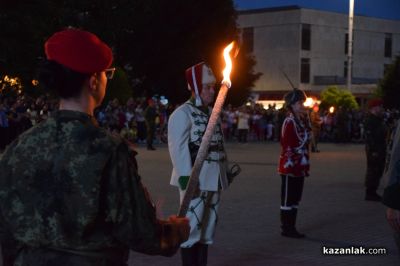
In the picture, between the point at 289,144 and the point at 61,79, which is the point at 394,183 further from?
the point at 289,144

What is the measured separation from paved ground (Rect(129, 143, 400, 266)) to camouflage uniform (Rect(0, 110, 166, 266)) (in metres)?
1.57

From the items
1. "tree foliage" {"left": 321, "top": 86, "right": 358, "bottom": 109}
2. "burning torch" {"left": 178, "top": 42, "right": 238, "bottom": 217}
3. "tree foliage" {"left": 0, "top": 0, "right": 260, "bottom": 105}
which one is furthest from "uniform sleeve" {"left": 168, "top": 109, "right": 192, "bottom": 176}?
"tree foliage" {"left": 321, "top": 86, "right": 358, "bottom": 109}

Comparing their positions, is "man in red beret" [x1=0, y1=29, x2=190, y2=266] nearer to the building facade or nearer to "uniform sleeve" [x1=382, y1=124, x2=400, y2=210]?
"uniform sleeve" [x1=382, y1=124, x2=400, y2=210]

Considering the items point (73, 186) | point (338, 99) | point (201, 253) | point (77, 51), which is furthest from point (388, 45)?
point (73, 186)

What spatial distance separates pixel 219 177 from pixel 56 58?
354 cm

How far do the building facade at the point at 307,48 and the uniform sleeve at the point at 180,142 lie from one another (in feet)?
178

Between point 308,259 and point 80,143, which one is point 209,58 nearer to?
point 308,259

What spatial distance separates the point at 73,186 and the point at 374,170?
1016cm

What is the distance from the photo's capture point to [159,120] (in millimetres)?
30438

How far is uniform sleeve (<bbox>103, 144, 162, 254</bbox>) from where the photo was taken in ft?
8.74

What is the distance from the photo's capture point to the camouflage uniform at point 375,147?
11961 millimetres

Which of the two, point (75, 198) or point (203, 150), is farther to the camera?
point (203, 150)

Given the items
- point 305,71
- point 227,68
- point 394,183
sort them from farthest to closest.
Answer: point 305,71 < point 394,183 < point 227,68

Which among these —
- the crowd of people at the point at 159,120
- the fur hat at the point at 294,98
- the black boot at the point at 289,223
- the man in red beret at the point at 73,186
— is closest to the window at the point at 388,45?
the crowd of people at the point at 159,120
